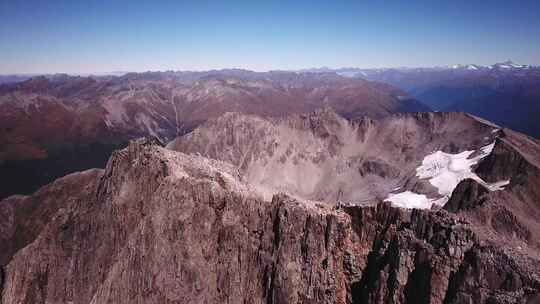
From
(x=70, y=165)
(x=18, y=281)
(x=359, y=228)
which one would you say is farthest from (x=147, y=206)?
(x=70, y=165)

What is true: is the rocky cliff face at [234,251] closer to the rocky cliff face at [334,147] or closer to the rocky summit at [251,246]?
the rocky summit at [251,246]

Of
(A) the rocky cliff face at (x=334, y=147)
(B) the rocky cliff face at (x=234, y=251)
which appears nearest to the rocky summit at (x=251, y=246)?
(B) the rocky cliff face at (x=234, y=251)

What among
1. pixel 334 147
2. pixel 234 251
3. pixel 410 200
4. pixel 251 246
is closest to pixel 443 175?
pixel 410 200

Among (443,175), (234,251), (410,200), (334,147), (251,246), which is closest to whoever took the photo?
(251,246)

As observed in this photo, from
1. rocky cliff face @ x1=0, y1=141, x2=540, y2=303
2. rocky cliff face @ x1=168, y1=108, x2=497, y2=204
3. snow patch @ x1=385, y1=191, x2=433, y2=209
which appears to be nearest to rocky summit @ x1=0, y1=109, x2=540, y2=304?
rocky cliff face @ x1=0, y1=141, x2=540, y2=303

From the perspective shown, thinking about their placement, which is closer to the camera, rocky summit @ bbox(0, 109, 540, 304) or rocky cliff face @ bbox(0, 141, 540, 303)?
rocky cliff face @ bbox(0, 141, 540, 303)

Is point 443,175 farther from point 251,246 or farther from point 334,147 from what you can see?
point 251,246

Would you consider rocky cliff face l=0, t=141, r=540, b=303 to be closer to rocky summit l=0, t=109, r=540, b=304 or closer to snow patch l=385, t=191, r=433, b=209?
rocky summit l=0, t=109, r=540, b=304
